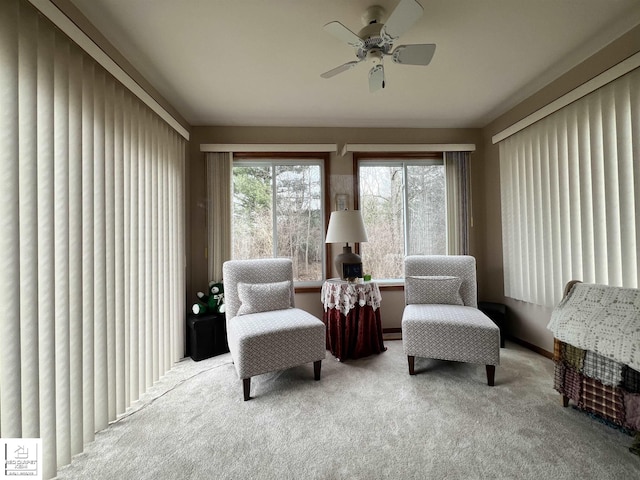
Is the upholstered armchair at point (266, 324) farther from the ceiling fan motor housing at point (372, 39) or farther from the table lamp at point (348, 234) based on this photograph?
the ceiling fan motor housing at point (372, 39)

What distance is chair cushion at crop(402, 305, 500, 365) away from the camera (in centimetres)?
211

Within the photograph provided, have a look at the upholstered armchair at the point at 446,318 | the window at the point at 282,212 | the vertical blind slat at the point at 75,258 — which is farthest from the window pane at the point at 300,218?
the vertical blind slat at the point at 75,258

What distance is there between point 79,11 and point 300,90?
155 centimetres

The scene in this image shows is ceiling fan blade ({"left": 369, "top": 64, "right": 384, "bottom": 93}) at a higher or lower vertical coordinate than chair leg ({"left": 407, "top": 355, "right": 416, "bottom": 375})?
higher

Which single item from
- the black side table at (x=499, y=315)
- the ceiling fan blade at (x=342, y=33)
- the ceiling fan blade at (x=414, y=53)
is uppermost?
the ceiling fan blade at (x=342, y=33)

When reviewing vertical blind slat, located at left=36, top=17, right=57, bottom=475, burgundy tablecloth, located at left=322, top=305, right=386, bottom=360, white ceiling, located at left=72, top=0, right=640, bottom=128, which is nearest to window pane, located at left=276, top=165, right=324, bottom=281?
white ceiling, located at left=72, top=0, right=640, bottom=128

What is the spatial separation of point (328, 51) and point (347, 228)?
1.45 metres

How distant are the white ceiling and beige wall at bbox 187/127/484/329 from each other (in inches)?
9.6

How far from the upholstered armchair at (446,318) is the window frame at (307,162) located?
1.04 metres

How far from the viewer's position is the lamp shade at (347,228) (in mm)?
2758

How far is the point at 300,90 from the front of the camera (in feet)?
8.59

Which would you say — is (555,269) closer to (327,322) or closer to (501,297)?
(501,297)

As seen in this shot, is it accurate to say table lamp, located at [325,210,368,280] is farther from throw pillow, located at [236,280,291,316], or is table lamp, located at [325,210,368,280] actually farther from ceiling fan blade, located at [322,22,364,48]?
ceiling fan blade, located at [322,22,364,48]

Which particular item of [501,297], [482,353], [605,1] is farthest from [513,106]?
[482,353]
